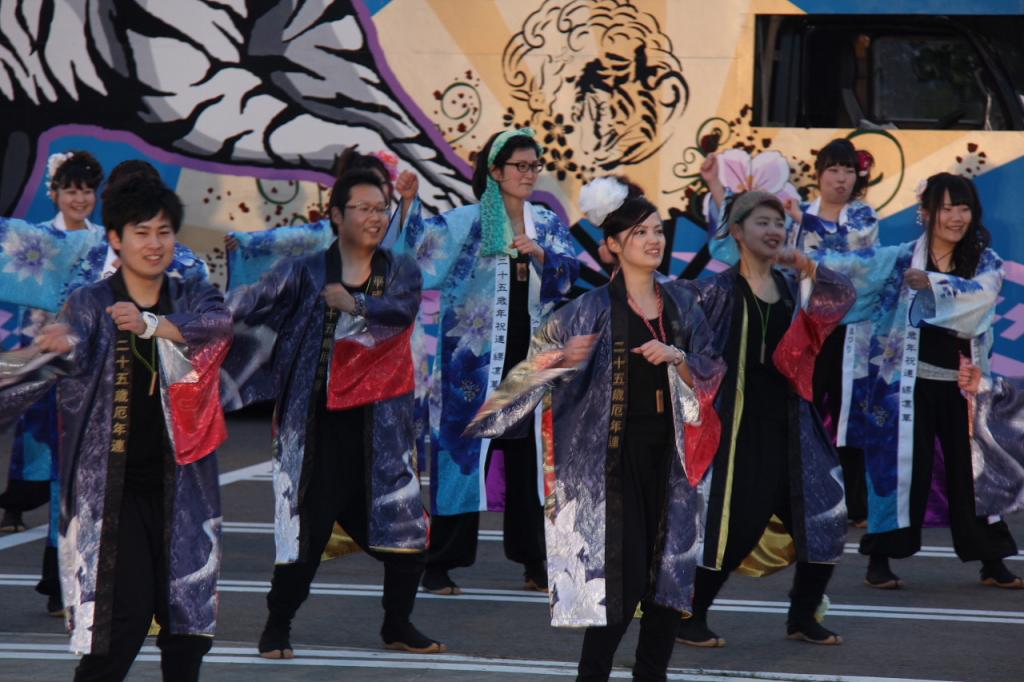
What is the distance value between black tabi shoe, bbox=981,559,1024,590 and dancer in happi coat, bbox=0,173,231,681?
3823 mm

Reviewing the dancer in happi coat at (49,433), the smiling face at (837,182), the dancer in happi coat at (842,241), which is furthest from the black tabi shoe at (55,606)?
the smiling face at (837,182)

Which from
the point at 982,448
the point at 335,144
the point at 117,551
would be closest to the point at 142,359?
the point at 117,551

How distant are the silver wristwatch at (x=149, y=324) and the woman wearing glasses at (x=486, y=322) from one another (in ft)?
8.07

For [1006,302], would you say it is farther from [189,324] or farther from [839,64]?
[189,324]

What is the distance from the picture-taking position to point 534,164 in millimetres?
6777

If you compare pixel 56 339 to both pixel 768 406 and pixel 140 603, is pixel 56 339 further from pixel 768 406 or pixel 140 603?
pixel 768 406

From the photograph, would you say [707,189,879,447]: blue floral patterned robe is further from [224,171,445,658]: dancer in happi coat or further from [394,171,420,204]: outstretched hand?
[224,171,445,658]: dancer in happi coat

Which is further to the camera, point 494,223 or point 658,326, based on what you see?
point 494,223

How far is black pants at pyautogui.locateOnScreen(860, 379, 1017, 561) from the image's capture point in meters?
6.90

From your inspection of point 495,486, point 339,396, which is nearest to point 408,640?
point 339,396

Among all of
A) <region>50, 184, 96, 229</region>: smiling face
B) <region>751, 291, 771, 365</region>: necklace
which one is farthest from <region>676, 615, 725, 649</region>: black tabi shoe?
<region>50, 184, 96, 229</region>: smiling face

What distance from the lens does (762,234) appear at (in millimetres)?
5523

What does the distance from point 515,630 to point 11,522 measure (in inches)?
Result: 121

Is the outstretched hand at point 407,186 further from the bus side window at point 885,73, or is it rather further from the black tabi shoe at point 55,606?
the bus side window at point 885,73
